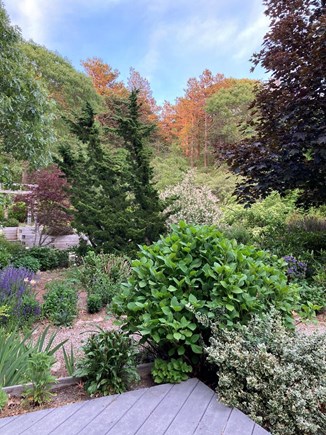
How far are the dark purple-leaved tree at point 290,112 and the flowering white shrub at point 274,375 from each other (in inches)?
103

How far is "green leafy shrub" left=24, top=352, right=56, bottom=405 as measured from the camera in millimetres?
1635

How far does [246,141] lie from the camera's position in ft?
16.8

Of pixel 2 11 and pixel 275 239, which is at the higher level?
pixel 2 11

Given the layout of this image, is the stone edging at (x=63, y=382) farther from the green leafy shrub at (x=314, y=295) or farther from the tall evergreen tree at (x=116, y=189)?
the tall evergreen tree at (x=116, y=189)

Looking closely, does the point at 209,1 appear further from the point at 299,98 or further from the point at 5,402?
the point at 5,402

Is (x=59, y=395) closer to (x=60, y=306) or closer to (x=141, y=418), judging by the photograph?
(x=141, y=418)

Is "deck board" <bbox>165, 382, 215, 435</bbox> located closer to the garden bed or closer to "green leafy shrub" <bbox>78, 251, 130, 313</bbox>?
the garden bed

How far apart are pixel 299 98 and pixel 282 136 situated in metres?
0.52

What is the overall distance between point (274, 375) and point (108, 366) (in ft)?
2.89

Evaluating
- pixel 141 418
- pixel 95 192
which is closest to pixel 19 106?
pixel 95 192

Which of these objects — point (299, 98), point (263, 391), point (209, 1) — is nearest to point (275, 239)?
point (299, 98)

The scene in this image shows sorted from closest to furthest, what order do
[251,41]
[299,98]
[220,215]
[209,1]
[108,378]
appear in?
[108,378], [299,98], [209,1], [251,41], [220,215]

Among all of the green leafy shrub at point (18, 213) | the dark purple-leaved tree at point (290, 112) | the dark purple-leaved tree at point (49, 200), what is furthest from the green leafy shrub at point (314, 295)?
the green leafy shrub at point (18, 213)

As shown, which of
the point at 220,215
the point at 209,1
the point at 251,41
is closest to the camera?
the point at 209,1
